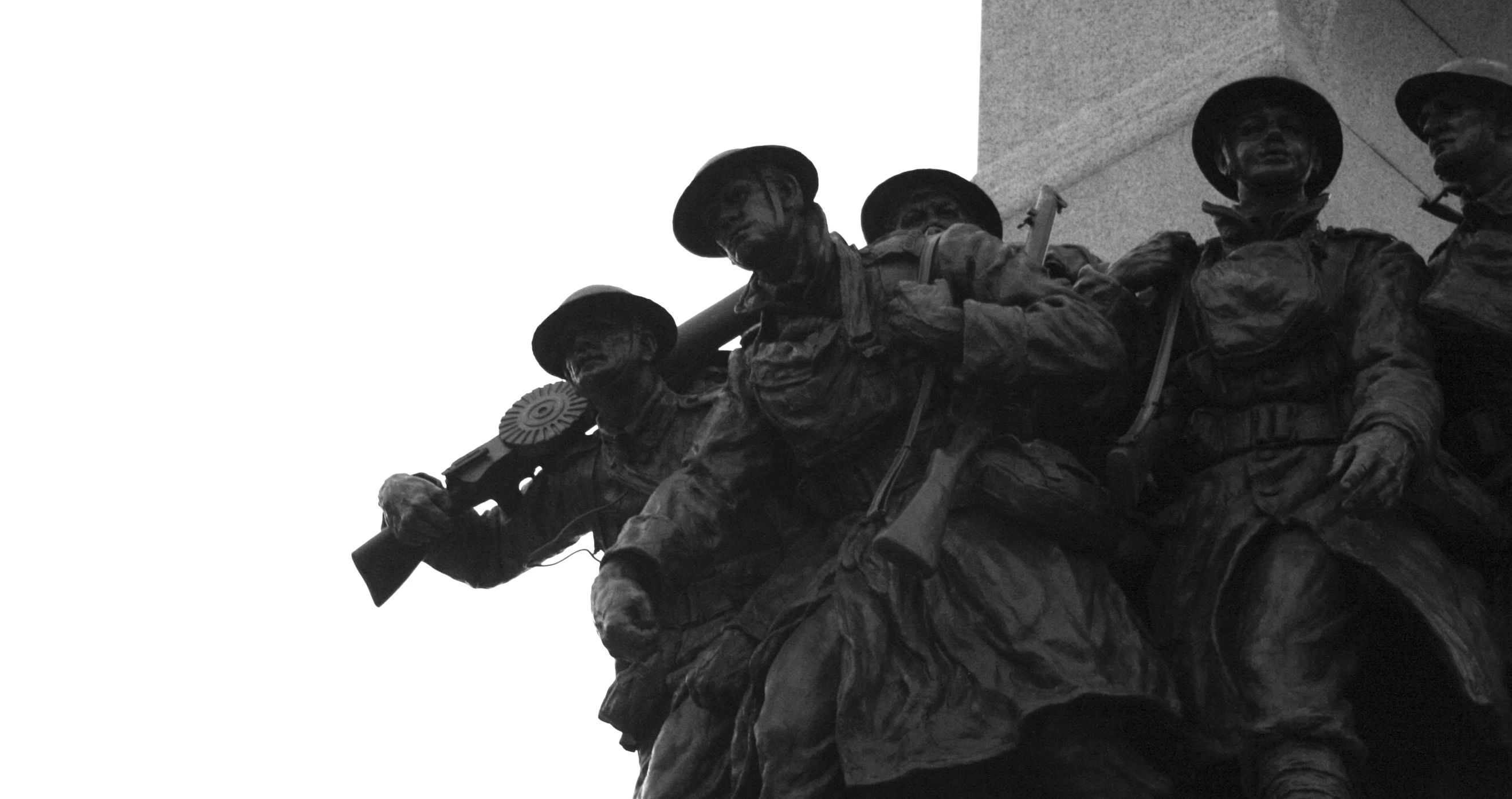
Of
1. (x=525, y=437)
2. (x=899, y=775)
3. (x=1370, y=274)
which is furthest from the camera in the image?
(x=525, y=437)

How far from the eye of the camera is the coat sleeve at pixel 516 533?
10.0 m

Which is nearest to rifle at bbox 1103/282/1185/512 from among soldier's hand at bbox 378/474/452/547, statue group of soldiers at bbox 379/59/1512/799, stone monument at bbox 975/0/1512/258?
statue group of soldiers at bbox 379/59/1512/799

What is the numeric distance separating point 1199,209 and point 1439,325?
211cm

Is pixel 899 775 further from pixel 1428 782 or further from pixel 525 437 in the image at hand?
pixel 525 437

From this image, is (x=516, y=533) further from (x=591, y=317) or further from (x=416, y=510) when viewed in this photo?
(x=591, y=317)

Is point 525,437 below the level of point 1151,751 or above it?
above

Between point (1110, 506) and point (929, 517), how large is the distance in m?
0.67

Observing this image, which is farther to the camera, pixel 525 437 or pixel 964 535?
Answer: pixel 525 437

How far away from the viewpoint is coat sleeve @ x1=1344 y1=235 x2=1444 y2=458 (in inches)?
316

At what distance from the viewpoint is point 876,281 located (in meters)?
8.76

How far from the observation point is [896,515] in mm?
8305

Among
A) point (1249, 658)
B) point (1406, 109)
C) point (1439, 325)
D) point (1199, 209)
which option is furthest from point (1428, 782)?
point (1199, 209)

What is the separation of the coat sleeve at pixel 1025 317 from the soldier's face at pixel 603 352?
1337 mm

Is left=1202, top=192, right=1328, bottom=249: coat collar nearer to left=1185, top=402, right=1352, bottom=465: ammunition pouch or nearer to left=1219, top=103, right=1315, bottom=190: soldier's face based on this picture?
left=1219, top=103, right=1315, bottom=190: soldier's face
